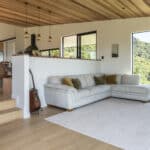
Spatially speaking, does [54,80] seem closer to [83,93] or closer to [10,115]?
[83,93]

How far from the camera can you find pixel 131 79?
20.8ft

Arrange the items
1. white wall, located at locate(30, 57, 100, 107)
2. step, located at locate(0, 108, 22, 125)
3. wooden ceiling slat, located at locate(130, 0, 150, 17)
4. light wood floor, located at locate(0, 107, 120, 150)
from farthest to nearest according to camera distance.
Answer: white wall, located at locate(30, 57, 100, 107)
wooden ceiling slat, located at locate(130, 0, 150, 17)
step, located at locate(0, 108, 22, 125)
light wood floor, located at locate(0, 107, 120, 150)

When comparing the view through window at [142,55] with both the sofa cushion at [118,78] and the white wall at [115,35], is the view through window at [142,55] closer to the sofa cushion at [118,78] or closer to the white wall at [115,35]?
the white wall at [115,35]

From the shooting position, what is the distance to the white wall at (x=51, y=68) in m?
4.87

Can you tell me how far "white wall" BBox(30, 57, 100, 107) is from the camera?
4867 mm

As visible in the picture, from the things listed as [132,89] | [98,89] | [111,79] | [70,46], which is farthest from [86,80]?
[70,46]

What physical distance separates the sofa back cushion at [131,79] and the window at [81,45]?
5.73ft

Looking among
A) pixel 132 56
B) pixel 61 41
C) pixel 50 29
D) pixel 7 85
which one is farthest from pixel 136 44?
pixel 7 85

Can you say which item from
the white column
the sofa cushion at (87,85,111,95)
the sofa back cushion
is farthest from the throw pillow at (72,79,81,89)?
the sofa back cushion

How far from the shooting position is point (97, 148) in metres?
2.67

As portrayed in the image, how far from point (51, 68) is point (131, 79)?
286 centimetres

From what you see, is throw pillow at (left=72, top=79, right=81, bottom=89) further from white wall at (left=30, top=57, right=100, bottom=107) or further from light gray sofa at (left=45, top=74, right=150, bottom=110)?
white wall at (left=30, top=57, right=100, bottom=107)

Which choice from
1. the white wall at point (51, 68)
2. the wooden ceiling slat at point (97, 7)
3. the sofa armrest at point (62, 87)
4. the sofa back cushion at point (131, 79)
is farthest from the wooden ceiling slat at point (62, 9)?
the sofa back cushion at point (131, 79)

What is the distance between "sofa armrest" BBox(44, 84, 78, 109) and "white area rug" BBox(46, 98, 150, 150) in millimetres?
291
